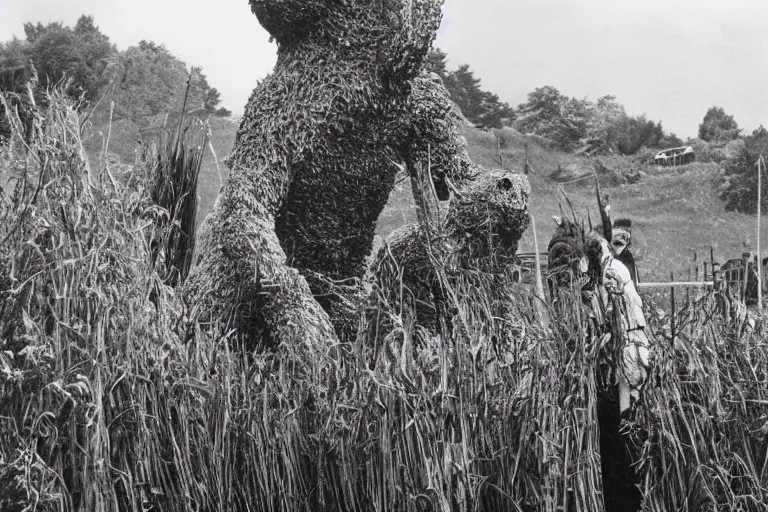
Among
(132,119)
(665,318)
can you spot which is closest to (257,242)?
(665,318)

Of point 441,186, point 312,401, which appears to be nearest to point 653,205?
point 441,186

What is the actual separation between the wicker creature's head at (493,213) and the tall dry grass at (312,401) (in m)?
0.37

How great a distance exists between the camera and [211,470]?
9.00ft

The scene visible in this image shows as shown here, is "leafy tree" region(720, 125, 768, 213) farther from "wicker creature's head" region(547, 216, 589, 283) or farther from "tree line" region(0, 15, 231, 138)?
"wicker creature's head" region(547, 216, 589, 283)

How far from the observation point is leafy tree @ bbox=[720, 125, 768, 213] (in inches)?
1522

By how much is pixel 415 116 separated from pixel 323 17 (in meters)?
0.53

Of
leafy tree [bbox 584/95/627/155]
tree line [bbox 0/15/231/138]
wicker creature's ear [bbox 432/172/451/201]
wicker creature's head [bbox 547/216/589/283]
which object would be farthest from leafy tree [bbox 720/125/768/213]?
wicker creature's head [bbox 547/216/589/283]

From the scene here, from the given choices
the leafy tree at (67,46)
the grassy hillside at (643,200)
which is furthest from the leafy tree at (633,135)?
the leafy tree at (67,46)

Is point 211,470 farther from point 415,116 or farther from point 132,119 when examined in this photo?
point 132,119

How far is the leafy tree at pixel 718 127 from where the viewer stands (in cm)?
5905

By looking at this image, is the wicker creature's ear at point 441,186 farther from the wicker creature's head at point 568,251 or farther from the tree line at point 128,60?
the tree line at point 128,60

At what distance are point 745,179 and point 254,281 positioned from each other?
4085 centimetres

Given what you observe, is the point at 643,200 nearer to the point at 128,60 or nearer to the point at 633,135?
the point at 633,135

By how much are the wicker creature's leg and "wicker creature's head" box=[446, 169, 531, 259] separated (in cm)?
62
